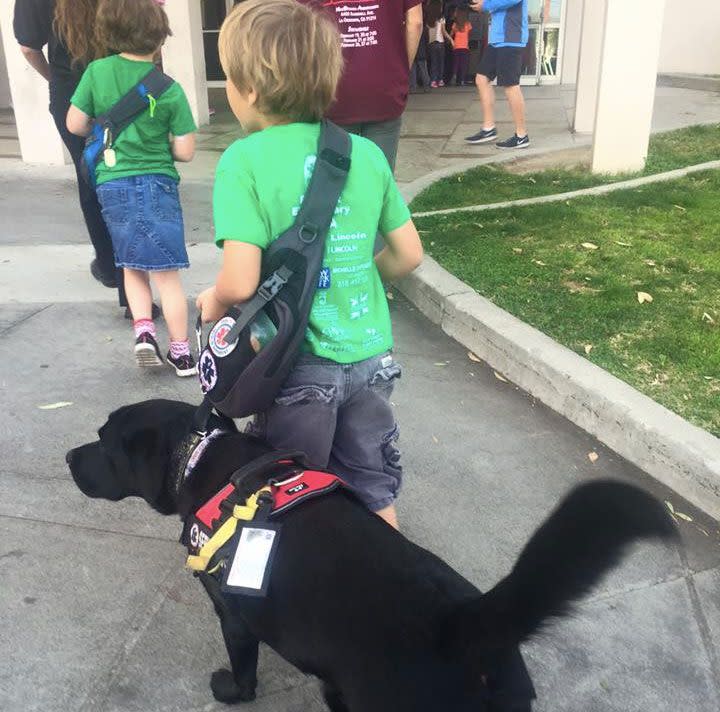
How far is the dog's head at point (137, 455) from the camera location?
84.5 inches

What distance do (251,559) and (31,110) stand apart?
832cm

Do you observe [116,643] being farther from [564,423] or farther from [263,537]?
[564,423]

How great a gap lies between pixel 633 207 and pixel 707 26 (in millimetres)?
10830

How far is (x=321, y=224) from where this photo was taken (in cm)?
196

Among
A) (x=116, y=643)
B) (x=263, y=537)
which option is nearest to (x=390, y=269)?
(x=263, y=537)

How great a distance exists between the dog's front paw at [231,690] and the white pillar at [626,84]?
20.7 ft

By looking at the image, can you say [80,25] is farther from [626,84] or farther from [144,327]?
[626,84]

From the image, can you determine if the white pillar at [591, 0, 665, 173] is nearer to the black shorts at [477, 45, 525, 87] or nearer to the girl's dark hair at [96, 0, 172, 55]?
the black shorts at [477, 45, 525, 87]

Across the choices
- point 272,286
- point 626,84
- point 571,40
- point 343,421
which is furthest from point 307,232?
point 571,40

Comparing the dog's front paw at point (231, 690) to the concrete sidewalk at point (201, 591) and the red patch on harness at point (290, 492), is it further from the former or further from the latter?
the red patch on harness at point (290, 492)

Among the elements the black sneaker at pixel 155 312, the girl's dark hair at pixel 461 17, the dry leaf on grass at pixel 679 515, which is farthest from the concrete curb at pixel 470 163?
the girl's dark hair at pixel 461 17

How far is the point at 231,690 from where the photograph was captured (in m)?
2.08

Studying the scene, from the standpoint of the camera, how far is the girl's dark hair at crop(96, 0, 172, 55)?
133 inches

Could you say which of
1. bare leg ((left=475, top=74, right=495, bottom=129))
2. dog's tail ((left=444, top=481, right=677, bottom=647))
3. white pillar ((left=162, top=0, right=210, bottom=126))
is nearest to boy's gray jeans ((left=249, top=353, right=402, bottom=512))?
dog's tail ((left=444, top=481, right=677, bottom=647))
